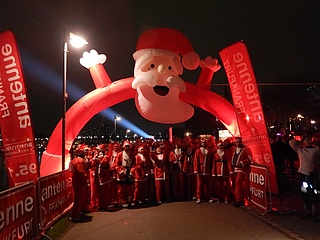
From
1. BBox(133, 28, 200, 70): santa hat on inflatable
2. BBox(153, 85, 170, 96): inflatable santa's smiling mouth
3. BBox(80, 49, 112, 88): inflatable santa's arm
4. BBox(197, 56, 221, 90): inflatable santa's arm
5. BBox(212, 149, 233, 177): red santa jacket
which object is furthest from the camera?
BBox(197, 56, 221, 90): inflatable santa's arm

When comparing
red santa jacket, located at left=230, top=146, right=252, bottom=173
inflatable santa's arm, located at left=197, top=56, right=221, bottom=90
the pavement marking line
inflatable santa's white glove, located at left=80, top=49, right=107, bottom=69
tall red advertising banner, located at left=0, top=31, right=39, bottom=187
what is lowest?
the pavement marking line

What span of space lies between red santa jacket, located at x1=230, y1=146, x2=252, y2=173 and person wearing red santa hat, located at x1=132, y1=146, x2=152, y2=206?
250 cm

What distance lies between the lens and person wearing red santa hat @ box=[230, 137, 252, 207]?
28.1 ft

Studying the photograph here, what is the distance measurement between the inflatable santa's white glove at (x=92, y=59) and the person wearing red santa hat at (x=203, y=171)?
4.91 meters

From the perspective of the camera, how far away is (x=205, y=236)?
624 cm

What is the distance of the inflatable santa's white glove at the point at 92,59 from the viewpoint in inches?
461

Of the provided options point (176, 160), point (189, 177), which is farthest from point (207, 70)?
point (189, 177)

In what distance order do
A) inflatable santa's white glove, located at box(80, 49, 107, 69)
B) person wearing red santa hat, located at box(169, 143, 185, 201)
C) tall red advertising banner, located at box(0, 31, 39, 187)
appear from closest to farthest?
tall red advertising banner, located at box(0, 31, 39, 187) < person wearing red santa hat, located at box(169, 143, 185, 201) < inflatable santa's white glove, located at box(80, 49, 107, 69)

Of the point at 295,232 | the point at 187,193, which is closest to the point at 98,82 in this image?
the point at 187,193

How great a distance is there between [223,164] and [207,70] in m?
4.09

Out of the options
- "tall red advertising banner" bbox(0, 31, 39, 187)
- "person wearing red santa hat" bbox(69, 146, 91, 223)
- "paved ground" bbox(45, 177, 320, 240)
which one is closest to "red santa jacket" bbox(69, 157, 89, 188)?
"person wearing red santa hat" bbox(69, 146, 91, 223)

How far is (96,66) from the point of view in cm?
1170

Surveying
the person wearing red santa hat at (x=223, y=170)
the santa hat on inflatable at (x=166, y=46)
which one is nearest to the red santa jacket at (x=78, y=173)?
the person wearing red santa hat at (x=223, y=170)

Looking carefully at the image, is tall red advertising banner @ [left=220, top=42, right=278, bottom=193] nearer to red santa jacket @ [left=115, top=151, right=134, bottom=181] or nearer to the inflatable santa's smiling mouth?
the inflatable santa's smiling mouth
